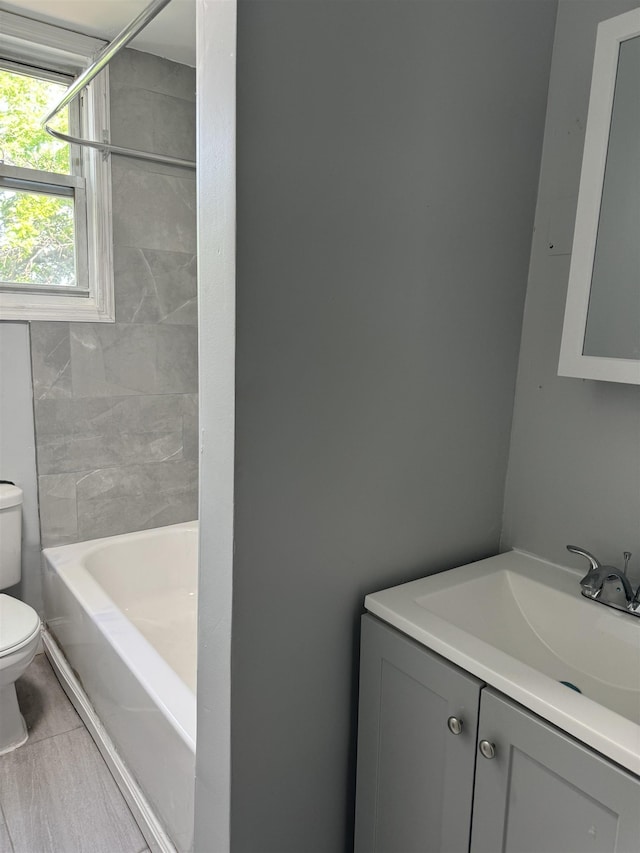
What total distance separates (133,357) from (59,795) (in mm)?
1565

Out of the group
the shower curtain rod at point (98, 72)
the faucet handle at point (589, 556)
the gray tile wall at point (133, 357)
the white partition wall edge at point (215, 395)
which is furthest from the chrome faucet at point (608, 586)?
the gray tile wall at point (133, 357)

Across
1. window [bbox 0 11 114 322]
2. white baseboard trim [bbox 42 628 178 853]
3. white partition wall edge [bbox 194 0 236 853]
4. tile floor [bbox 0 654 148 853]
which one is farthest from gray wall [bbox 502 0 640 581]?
window [bbox 0 11 114 322]

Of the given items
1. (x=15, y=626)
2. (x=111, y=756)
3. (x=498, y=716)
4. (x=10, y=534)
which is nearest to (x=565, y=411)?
(x=498, y=716)

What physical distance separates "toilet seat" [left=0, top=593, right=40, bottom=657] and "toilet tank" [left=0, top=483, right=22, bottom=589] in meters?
0.17

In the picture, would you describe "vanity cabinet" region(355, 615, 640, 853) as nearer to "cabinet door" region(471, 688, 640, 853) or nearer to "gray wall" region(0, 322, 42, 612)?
"cabinet door" region(471, 688, 640, 853)

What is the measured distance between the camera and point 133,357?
2.53 metres

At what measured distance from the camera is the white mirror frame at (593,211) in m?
1.12

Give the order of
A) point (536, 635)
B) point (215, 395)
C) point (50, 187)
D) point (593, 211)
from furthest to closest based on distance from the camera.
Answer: point (50, 187), point (536, 635), point (593, 211), point (215, 395)

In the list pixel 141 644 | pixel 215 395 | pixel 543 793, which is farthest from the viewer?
pixel 141 644

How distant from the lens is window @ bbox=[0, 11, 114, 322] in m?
2.26

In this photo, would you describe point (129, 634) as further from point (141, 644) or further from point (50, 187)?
point (50, 187)

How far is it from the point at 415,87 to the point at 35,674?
7.98 ft

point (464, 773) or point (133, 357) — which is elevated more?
point (133, 357)

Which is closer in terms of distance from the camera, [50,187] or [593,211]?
[593,211]
